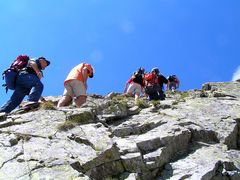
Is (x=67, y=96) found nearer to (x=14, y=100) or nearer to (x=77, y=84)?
(x=77, y=84)

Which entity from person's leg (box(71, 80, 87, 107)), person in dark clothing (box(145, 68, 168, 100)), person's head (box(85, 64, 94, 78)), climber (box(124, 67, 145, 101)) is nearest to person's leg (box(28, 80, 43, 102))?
person's leg (box(71, 80, 87, 107))

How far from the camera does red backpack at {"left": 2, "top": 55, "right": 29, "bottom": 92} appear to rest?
1538 cm

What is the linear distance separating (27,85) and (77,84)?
6.36 feet

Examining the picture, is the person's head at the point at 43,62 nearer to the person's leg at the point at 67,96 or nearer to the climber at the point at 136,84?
the person's leg at the point at 67,96

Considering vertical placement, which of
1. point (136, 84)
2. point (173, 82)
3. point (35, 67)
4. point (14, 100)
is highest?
point (173, 82)

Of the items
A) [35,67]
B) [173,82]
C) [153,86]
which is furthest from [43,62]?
[173,82]

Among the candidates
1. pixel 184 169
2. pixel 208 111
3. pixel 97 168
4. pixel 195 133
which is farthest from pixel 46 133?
pixel 208 111

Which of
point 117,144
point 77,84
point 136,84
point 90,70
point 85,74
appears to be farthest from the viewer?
point 136,84

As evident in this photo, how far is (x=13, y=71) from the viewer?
15484 millimetres

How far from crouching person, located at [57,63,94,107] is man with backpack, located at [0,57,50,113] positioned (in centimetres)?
124

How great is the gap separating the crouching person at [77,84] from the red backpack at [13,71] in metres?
1.81

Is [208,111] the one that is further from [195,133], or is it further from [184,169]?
[184,169]

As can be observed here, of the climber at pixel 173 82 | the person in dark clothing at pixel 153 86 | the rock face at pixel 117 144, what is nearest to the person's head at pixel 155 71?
the person in dark clothing at pixel 153 86

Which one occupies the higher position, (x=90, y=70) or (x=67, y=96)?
(x=90, y=70)
